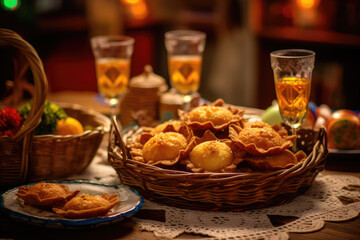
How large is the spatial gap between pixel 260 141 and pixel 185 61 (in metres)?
0.83

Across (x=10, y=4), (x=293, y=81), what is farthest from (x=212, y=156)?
(x=10, y=4)

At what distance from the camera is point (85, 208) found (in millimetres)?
1250

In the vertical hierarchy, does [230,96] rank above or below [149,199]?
below

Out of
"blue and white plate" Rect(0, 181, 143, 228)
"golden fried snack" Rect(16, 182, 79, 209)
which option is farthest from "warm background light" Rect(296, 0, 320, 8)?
"golden fried snack" Rect(16, 182, 79, 209)

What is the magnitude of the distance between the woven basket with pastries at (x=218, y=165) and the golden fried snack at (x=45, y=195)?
20cm

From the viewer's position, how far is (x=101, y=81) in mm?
2023

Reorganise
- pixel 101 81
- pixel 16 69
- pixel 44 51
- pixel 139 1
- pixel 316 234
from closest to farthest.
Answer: pixel 316 234 < pixel 16 69 < pixel 101 81 < pixel 44 51 < pixel 139 1

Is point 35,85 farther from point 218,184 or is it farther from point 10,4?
point 10,4

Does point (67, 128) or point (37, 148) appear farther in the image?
point (67, 128)

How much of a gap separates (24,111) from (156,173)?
0.60m

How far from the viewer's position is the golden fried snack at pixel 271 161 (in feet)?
4.42

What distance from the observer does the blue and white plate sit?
1.22 m

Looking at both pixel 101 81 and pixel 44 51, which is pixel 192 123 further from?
pixel 44 51

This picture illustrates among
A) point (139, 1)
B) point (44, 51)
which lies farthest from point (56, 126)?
point (139, 1)
